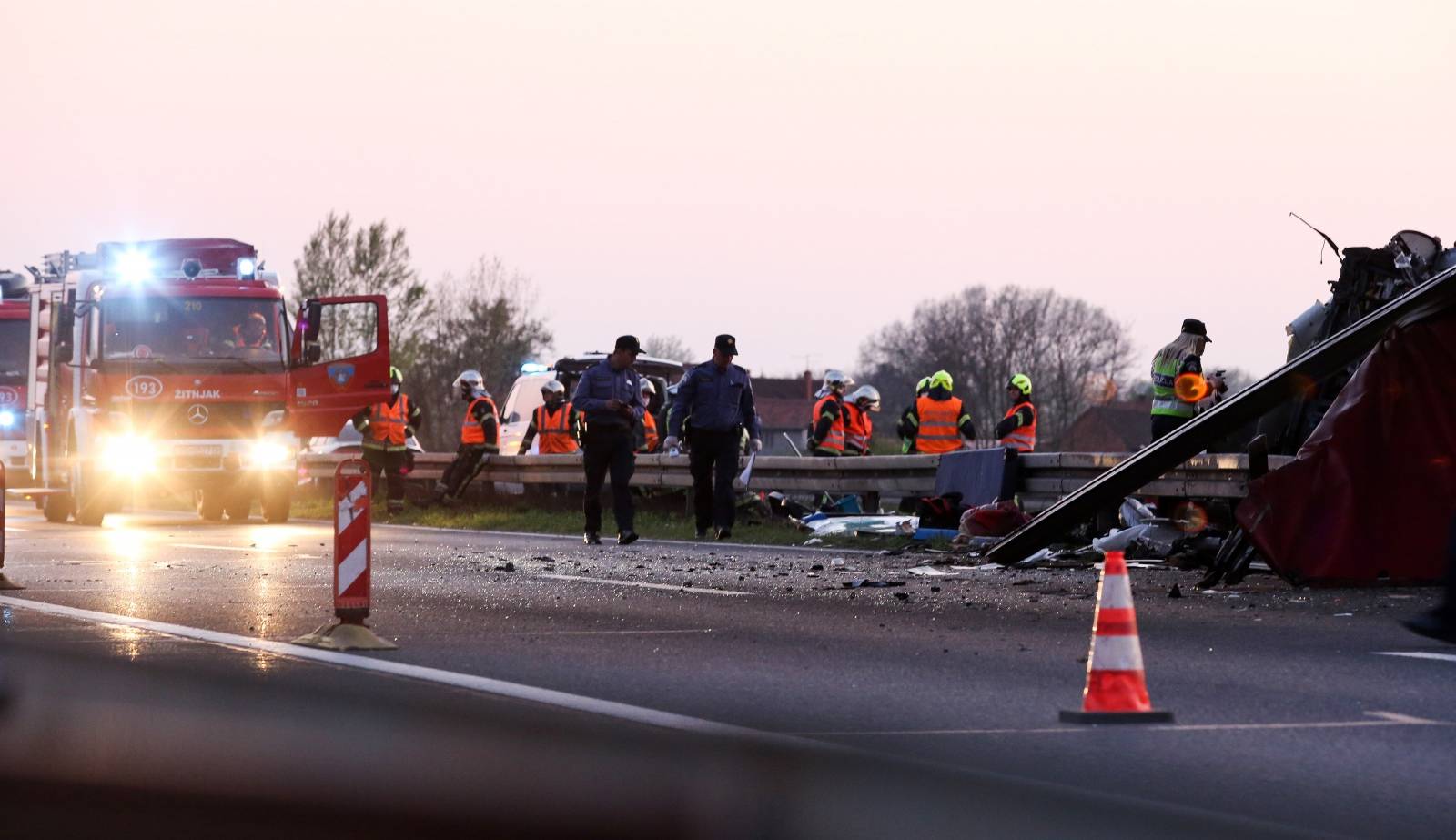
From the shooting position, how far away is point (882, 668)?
8539 mm

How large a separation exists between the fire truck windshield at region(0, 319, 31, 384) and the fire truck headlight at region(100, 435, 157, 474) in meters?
4.86

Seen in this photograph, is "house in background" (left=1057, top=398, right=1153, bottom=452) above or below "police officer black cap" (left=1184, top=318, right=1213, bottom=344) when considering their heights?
above

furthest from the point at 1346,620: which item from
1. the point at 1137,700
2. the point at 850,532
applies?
the point at 850,532

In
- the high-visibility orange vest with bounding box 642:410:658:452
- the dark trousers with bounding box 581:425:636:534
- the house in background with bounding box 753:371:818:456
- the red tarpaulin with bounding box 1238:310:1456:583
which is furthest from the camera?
the house in background with bounding box 753:371:818:456

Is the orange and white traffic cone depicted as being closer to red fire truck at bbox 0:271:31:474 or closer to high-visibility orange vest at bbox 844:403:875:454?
high-visibility orange vest at bbox 844:403:875:454

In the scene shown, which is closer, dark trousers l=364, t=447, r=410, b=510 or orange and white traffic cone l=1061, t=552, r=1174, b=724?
orange and white traffic cone l=1061, t=552, r=1174, b=724

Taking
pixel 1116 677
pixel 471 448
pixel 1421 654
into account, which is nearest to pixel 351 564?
pixel 1116 677

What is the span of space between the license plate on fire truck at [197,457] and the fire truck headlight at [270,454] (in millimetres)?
401

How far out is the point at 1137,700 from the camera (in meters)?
6.99

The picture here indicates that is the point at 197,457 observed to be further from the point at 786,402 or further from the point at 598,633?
the point at 786,402

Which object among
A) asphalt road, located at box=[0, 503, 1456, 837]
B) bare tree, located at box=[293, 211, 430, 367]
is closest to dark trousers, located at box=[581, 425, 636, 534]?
asphalt road, located at box=[0, 503, 1456, 837]

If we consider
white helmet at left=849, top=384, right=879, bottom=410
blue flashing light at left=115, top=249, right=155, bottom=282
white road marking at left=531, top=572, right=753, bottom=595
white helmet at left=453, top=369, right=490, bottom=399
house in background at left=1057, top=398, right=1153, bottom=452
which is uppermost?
house in background at left=1057, top=398, right=1153, bottom=452

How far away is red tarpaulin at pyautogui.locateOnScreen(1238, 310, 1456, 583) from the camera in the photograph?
11.9 m

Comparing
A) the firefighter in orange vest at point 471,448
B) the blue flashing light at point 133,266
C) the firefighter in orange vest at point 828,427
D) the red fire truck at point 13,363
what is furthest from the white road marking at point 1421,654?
the red fire truck at point 13,363
